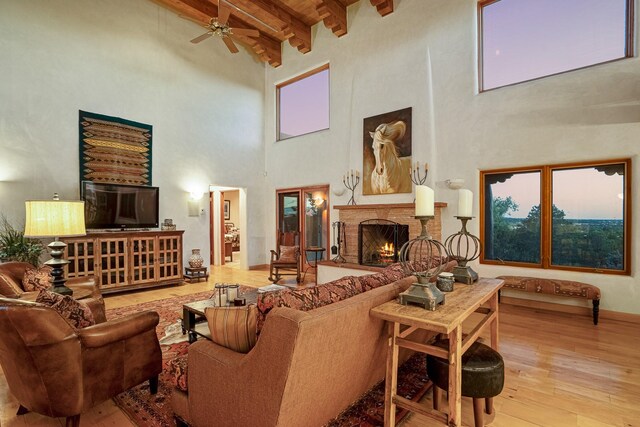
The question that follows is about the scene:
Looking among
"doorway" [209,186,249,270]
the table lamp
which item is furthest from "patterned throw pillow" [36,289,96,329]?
"doorway" [209,186,249,270]

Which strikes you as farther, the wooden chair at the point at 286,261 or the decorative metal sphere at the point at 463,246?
the wooden chair at the point at 286,261

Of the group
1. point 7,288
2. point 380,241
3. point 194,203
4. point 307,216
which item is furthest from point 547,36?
point 7,288

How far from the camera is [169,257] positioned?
5.73m

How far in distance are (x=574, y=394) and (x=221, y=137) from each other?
22.8 feet

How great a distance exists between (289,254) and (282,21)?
15.4 ft

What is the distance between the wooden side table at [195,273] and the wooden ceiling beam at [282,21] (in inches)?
199

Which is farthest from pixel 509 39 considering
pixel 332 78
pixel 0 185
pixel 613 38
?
pixel 0 185

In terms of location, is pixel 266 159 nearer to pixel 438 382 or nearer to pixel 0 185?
pixel 0 185

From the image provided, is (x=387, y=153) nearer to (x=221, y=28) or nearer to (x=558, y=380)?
(x=221, y=28)

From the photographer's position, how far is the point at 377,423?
1.93 meters

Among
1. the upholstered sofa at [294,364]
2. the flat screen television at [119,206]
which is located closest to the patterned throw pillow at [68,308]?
the upholstered sofa at [294,364]

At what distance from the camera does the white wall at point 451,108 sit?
391 cm

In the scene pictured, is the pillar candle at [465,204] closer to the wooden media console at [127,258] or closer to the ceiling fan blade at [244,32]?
the ceiling fan blade at [244,32]

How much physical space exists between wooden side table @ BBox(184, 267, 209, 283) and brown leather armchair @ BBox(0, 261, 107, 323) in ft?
9.22
